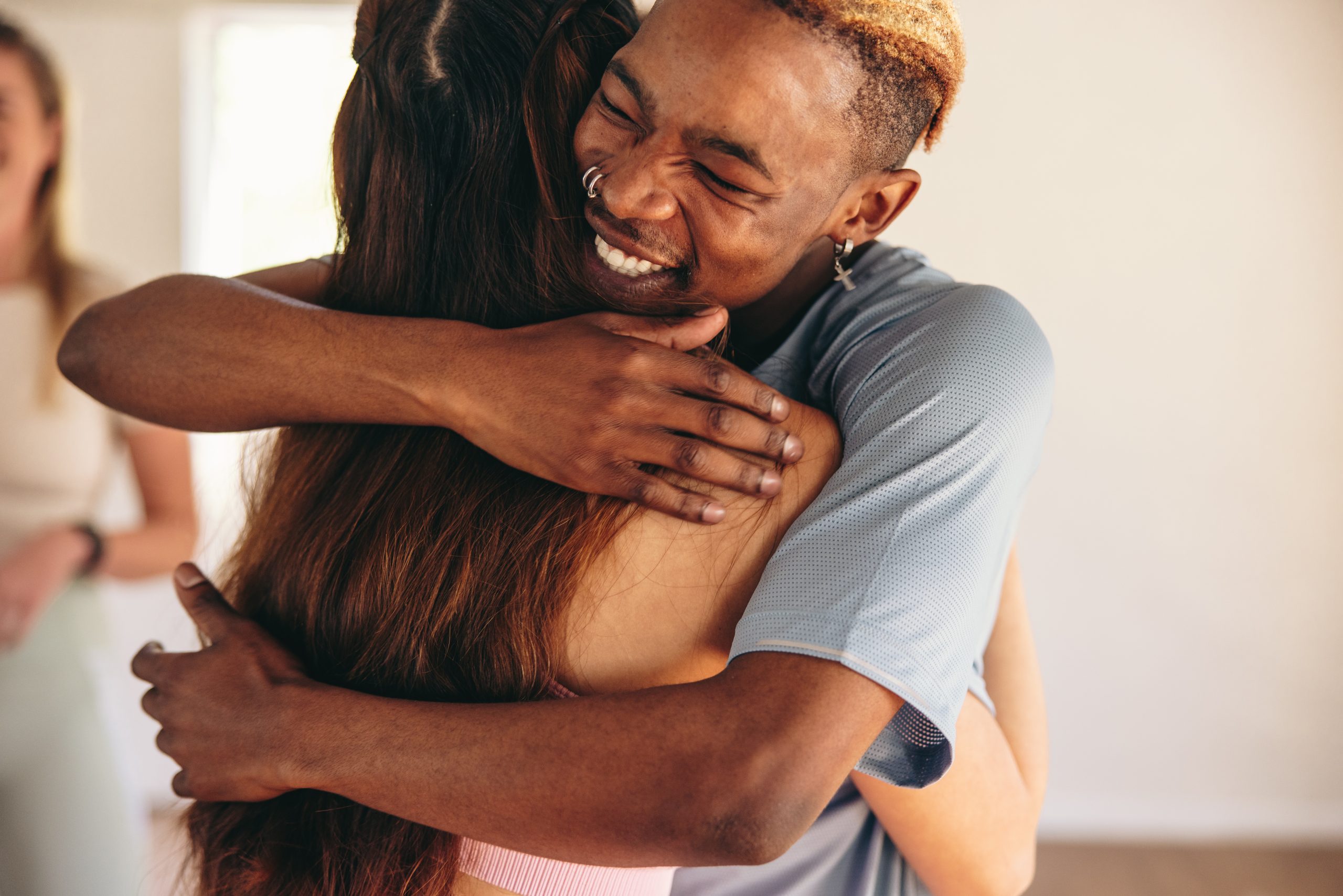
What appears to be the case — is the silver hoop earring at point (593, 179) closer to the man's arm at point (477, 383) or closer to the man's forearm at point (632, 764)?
the man's arm at point (477, 383)

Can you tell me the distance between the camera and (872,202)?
1147 millimetres

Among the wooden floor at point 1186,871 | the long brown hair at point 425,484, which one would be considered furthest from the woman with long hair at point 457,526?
the wooden floor at point 1186,871

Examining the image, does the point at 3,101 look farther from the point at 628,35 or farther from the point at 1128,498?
the point at 1128,498

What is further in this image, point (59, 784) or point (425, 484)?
point (59, 784)

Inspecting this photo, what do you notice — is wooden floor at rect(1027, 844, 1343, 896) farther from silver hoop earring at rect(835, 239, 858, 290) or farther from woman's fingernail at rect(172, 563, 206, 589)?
woman's fingernail at rect(172, 563, 206, 589)

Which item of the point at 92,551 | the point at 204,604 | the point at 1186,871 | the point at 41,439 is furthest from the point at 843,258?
the point at 1186,871

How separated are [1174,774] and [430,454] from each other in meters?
3.67

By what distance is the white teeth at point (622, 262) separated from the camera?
1.04 meters

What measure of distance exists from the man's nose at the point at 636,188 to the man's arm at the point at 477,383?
16 cm

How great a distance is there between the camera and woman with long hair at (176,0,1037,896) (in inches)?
32.6

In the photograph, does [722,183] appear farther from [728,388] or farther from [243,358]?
[243,358]

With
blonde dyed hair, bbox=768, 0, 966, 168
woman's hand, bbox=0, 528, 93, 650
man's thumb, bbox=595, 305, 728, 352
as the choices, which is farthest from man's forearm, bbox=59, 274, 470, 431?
woman's hand, bbox=0, 528, 93, 650

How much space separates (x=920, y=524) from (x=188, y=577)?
79 centimetres

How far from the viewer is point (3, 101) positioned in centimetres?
228
